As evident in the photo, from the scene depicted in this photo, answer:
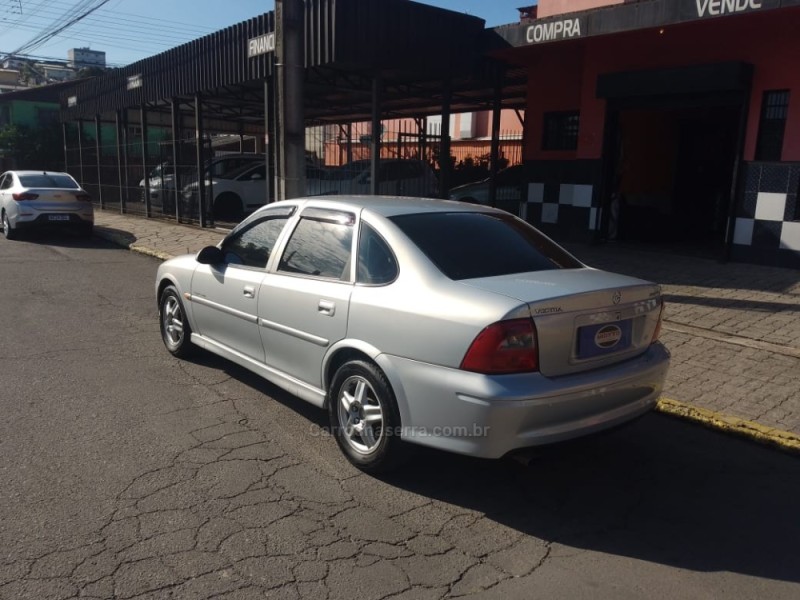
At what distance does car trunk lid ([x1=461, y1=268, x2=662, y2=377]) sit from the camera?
329 cm

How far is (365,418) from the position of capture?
3.75m

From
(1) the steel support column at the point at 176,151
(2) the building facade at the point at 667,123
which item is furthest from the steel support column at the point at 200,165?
(2) the building facade at the point at 667,123

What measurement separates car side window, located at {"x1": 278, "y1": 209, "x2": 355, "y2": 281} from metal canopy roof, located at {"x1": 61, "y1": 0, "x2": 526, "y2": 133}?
6.50 meters

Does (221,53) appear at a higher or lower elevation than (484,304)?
higher

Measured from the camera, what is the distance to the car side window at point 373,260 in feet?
12.5

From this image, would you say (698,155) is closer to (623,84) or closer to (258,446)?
(623,84)

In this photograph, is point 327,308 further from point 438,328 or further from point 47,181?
point 47,181

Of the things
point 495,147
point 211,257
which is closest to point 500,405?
point 211,257

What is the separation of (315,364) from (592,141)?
8871 millimetres

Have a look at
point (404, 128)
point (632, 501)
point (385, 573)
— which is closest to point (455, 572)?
point (385, 573)

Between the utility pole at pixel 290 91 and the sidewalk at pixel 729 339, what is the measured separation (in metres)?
4.59

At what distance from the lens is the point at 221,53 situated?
13875 millimetres

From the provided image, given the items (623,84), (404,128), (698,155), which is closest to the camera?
(623,84)

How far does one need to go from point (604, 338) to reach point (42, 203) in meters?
13.9
